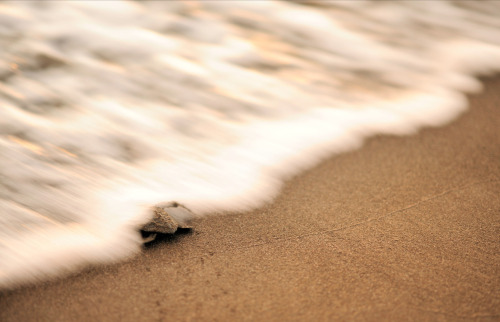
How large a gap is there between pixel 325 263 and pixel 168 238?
45 centimetres

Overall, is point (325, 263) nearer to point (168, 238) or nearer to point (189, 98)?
point (168, 238)

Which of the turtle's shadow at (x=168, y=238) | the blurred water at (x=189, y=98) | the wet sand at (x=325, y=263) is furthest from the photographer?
the blurred water at (x=189, y=98)

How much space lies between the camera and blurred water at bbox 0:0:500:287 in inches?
59.3

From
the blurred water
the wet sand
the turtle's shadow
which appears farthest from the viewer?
the blurred water

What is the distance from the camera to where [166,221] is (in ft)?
4.51

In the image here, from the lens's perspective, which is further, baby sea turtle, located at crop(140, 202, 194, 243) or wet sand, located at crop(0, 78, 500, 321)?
baby sea turtle, located at crop(140, 202, 194, 243)

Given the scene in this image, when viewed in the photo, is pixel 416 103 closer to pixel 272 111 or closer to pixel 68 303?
pixel 272 111

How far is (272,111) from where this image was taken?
218cm

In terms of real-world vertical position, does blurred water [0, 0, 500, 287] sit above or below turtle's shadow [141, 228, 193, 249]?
above

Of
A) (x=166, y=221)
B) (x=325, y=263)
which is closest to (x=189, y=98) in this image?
(x=166, y=221)

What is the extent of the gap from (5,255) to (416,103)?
6.08 feet

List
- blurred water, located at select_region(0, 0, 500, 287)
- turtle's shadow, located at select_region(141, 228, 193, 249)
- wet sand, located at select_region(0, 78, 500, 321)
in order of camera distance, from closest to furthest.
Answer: wet sand, located at select_region(0, 78, 500, 321) < turtle's shadow, located at select_region(141, 228, 193, 249) < blurred water, located at select_region(0, 0, 500, 287)

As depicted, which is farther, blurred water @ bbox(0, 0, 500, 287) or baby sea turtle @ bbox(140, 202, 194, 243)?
blurred water @ bbox(0, 0, 500, 287)

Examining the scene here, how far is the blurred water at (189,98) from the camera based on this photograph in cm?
151
